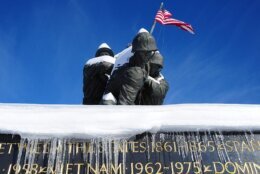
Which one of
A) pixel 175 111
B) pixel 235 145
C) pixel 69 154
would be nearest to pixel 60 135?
pixel 69 154

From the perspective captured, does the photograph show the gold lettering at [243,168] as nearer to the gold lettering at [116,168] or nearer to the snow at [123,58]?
the gold lettering at [116,168]

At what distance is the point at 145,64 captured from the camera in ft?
33.4

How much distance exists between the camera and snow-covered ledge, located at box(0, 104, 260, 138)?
7.19 meters

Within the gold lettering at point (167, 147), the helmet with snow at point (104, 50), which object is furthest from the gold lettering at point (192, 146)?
the helmet with snow at point (104, 50)

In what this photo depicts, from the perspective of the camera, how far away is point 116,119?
7.41 meters

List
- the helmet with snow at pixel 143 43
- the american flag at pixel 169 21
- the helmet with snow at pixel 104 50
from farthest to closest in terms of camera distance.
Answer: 1. the american flag at pixel 169 21
2. the helmet with snow at pixel 104 50
3. the helmet with snow at pixel 143 43

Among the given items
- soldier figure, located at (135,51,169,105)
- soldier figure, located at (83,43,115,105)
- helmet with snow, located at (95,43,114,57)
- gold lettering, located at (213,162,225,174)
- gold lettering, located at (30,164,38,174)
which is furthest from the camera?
helmet with snow, located at (95,43,114,57)

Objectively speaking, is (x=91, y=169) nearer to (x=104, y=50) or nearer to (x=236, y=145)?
(x=236, y=145)

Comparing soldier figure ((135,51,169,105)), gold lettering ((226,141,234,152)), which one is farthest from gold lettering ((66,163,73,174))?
soldier figure ((135,51,169,105))

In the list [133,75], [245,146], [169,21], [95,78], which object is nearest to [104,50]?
[95,78]

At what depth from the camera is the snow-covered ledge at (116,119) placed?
23.6 ft

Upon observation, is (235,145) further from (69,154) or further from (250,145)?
(69,154)

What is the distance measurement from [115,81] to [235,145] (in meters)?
3.61

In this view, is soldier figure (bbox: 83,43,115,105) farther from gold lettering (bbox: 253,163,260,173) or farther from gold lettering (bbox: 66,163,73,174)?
gold lettering (bbox: 253,163,260,173)
